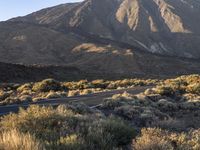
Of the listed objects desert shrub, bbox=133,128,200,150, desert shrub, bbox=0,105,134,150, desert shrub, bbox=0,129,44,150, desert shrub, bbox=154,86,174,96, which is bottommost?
desert shrub, bbox=154,86,174,96

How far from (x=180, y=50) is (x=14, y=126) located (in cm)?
18862

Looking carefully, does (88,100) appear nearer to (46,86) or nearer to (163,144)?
(163,144)

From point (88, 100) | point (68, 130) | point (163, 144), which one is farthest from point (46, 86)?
point (163, 144)

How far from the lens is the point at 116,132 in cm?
1071

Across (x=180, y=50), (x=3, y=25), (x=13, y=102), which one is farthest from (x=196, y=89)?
(x=180, y=50)

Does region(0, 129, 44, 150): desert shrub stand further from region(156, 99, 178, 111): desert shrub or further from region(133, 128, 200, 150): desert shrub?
region(156, 99, 178, 111): desert shrub

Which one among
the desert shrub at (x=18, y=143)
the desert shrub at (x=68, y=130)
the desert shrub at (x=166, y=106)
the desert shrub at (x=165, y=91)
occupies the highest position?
the desert shrub at (x=18, y=143)

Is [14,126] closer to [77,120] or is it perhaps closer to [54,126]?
[54,126]

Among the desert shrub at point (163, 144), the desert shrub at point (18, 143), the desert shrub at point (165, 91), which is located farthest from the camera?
the desert shrub at point (165, 91)

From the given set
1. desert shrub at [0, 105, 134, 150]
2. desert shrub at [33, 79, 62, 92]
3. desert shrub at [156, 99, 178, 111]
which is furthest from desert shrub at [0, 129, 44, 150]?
desert shrub at [33, 79, 62, 92]

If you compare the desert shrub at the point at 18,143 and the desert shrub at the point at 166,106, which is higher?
the desert shrub at the point at 18,143

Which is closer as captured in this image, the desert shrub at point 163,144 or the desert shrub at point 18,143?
the desert shrub at point 18,143

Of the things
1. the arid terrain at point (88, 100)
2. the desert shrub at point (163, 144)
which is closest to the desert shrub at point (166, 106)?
the arid terrain at point (88, 100)

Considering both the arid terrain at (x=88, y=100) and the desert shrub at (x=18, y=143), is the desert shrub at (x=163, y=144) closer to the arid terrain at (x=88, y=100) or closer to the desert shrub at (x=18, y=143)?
the arid terrain at (x=88, y=100)
